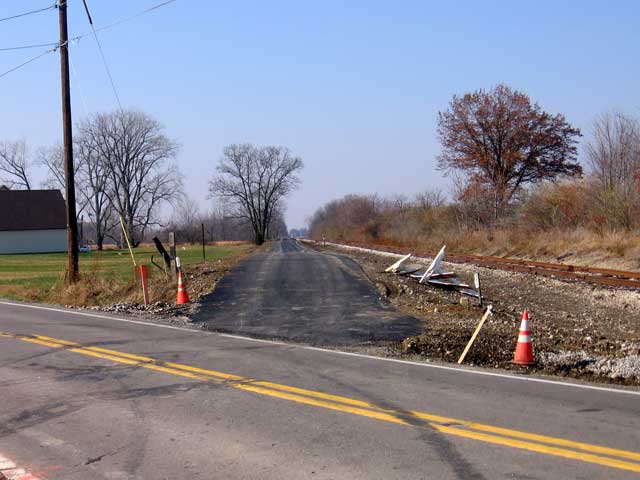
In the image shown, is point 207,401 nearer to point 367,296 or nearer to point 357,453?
point 357,453

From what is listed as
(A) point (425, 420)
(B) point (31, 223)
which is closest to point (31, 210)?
(B) point (31, 223)

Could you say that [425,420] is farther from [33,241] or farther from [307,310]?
[33,241]

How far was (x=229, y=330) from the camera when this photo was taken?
12.8m

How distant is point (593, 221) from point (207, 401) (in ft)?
91.3

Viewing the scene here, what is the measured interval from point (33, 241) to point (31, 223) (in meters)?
2.06

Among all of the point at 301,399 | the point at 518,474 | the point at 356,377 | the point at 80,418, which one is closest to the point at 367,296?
the point at 356,377

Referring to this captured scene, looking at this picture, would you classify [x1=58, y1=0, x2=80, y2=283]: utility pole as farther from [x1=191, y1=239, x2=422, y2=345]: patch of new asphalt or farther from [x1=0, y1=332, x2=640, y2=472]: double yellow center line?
[x1=0, y1=332, x2=640, y2=472]: double yellow center line

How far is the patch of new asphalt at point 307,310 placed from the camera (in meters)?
12.2

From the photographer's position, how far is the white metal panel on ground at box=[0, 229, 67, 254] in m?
73.4

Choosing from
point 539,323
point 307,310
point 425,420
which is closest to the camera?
point 425,420

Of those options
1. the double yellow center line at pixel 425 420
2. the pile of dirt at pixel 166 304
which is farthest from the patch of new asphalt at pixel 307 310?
the double yellow center line at pixel 425 420

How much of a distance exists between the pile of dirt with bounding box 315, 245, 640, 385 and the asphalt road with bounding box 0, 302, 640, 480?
1389 millimetres

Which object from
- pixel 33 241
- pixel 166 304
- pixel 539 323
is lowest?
pixel 539 323

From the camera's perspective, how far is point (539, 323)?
13680 millimetres
